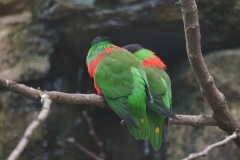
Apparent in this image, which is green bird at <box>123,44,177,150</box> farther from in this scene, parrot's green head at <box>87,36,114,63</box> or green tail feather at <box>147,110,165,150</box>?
parrot's green head at <box>87,36,114,63</box>

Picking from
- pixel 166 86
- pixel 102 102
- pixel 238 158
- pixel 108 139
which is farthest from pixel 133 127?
pixel 108 139

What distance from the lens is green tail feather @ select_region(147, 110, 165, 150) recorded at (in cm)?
264

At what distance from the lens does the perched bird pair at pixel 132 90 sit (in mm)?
2587

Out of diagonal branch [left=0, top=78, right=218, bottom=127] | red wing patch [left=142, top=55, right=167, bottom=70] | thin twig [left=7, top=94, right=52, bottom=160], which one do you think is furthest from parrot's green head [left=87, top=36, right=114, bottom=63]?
thin twig [left=7, top=94, right=52, bottom=160]

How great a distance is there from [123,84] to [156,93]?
26 centimetres

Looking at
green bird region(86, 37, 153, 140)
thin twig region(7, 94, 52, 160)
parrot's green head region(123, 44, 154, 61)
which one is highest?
thin twig region(7, 94, 52, 160)

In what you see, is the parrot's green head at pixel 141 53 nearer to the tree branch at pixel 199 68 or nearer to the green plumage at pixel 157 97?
the green plumage at pixel 157 97

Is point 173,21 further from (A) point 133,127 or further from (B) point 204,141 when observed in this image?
(A) point 133,127

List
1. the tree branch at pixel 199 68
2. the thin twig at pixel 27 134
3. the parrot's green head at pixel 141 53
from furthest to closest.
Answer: the parrot's green head at pixel 141 53 < the tree branch at pixel 199 68 < the thin twig at pixel 27 134

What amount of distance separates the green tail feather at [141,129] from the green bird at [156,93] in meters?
0.09


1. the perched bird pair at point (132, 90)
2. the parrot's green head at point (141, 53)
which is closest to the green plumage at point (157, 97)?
the perched bird pair at point (132, 90)

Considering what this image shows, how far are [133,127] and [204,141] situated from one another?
7.95ft

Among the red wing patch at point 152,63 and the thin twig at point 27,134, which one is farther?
the red wing patch at point 152,63

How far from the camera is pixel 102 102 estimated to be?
104 inches
